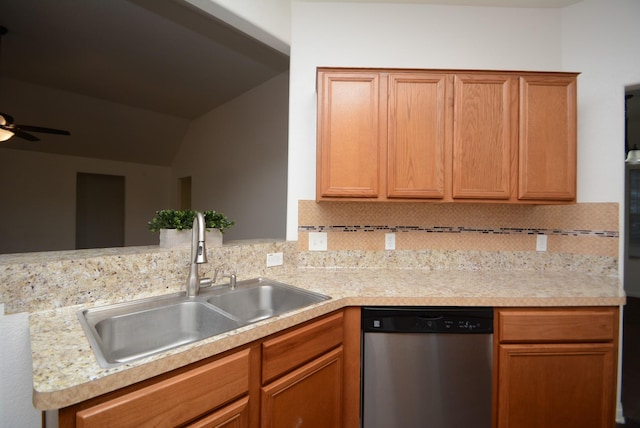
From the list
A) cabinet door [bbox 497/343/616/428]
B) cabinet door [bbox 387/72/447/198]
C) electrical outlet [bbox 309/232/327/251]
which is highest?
cabinet door [bbox 387/72/447/198]

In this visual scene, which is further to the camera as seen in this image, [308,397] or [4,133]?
[4,133]

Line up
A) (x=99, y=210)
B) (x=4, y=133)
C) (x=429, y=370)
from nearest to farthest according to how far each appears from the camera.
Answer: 1. (x=429, y=370)
2. (x=4, y=133)
3. (x=99, y=210)

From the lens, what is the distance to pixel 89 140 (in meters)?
4.95

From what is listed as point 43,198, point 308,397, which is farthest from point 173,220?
point 43,198

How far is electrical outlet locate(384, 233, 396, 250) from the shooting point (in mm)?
1899

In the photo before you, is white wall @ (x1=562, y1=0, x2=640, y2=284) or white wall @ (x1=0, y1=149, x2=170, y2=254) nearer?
white wall @ (x1=562, y1=0, x2=640, y2=284)

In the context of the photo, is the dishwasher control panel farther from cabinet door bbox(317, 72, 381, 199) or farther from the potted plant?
the potted plant

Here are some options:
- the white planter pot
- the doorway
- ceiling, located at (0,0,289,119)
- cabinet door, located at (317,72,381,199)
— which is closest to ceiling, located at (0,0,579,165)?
ceiling, located at (0,0,289,119)

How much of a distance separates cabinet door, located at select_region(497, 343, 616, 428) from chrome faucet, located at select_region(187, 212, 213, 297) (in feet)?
4.82

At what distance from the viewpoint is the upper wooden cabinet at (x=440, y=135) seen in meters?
1.59

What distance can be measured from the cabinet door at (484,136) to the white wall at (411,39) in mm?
471

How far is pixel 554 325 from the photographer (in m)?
1.28

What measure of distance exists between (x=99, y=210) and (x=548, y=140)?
7349 millimetres

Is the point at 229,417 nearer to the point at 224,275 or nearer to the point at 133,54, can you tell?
the point at 224,275
